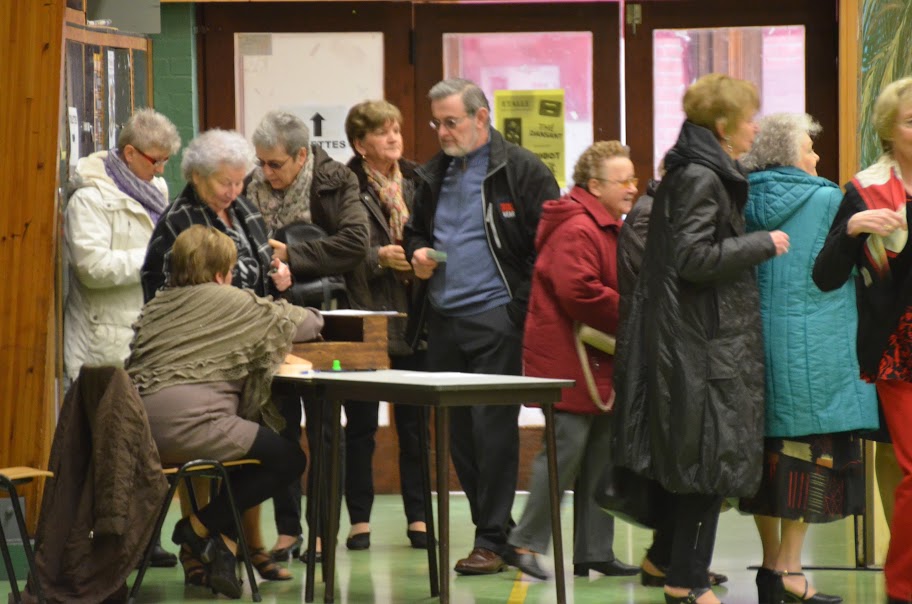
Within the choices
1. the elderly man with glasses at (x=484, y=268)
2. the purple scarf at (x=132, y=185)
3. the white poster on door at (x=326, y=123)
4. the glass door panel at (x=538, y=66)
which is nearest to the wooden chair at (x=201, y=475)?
the elderly man with glasses at (x=484, y=268)

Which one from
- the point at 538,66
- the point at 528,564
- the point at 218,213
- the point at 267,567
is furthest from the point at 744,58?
the point at 267,567

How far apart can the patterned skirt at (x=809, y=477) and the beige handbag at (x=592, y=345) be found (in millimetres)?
844

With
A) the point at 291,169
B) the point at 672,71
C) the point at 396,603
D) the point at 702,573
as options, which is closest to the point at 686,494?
the point at 702,573

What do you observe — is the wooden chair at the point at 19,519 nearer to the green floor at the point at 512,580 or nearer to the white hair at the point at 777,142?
the green floor at the point at 512,580

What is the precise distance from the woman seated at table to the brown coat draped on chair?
0.85 feet

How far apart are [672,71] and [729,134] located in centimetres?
360

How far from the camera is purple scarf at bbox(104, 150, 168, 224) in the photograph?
21.2 ft

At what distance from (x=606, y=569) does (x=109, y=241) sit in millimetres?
2379

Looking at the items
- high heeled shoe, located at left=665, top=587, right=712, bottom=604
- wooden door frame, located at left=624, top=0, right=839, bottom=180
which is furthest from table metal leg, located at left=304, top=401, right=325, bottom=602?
wooden door frame, located at left=624, top=0, right=839, bottom=180

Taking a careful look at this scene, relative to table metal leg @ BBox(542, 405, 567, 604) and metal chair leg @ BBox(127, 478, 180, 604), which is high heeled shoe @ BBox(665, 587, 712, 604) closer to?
table metal leg @ BBox(542, 405, 567, 604)

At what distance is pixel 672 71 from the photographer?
28.0 feet

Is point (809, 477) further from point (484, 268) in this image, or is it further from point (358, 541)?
point (358, 541)

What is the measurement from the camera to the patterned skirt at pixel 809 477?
5055 mm

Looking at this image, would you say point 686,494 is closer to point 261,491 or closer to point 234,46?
point 261,491
